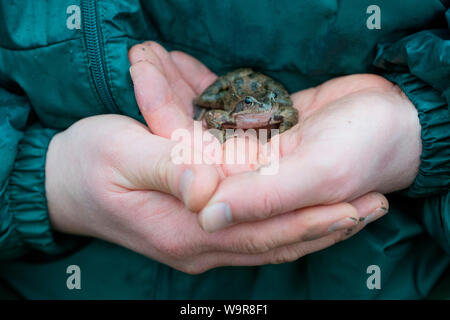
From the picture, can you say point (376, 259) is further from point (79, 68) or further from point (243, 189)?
point (79, 68)

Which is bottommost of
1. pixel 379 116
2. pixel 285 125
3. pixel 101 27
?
pixel 285 125

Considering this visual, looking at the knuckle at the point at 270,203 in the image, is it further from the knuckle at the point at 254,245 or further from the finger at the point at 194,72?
the finger at the point at 194,72

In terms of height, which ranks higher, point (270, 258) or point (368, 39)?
point (368, 39)

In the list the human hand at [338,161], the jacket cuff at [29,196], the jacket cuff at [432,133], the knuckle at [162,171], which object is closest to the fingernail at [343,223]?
the human hand at [338,161]

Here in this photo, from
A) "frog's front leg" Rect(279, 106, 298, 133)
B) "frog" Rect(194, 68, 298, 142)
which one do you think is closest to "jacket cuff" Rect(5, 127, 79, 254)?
"frog" Rect(194, 68, 298, 142)

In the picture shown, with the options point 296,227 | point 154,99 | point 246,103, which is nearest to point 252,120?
point 246,103

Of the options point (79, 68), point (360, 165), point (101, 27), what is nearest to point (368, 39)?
point (360, 165)
